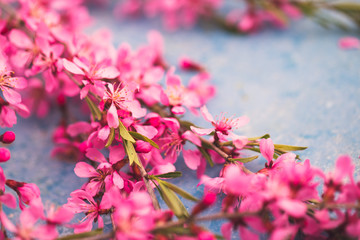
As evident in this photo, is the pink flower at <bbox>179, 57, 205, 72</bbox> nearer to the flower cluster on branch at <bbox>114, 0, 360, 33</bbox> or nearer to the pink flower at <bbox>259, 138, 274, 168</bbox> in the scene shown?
the flower cluster on branch at <bbox>114, 0, 360, 33</bbox>

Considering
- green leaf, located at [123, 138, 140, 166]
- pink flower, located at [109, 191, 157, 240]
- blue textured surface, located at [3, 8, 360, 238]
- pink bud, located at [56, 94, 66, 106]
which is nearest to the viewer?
pink flower, located at [109, 191, 157, 240]

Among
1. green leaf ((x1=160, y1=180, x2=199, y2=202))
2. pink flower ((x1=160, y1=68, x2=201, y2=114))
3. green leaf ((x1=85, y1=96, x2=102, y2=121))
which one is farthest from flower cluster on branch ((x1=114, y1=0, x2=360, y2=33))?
green leaf ((x1=160, y1=180, x2=199, y2=202))

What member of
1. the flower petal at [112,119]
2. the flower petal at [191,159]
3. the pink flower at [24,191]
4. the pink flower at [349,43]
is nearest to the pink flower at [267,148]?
the flower petal at [191,159]

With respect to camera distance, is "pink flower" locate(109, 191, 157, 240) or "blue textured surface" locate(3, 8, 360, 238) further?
"blue textured surface" locate(3, 8, 360, 238)

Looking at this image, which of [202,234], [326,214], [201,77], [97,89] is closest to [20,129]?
[97,89]

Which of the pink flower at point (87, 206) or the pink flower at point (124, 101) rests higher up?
the pink flower at point (124, 101)

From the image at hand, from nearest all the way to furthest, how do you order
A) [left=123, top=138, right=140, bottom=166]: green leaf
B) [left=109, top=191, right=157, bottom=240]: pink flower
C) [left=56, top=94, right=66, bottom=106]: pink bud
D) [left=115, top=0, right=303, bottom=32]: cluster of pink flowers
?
1. [left=109, top=191, right=157, bottom=240]: pink flower
2. [left=123, top=138, right=140, bottom=166]: green leaf
3. [left=56, top=94, right=66, bottom=106]: pink bud
4. [left=115, top=0, right=303, bottom=32]: cluster of pink flowers

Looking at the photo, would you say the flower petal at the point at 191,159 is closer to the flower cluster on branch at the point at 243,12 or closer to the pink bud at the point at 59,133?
the pink bud at the point at 59,133

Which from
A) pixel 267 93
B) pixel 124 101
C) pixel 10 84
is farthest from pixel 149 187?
pixel 267 93
